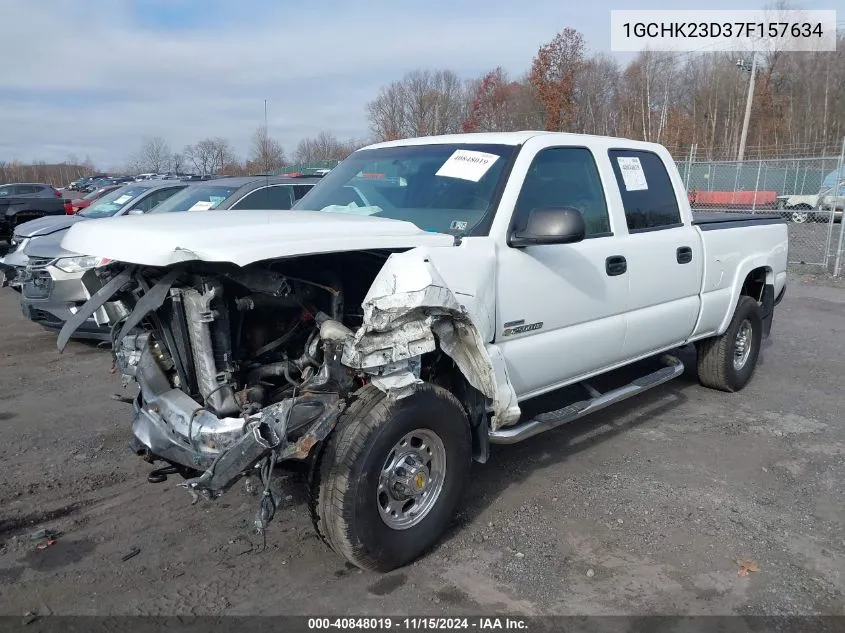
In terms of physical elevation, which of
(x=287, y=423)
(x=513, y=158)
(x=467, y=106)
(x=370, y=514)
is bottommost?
(x=370, y=514)

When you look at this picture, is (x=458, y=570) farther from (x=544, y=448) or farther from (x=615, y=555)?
(x=544, y=448)

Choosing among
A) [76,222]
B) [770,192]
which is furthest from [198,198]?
[770,192]

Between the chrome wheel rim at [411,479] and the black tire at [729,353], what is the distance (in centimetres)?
348

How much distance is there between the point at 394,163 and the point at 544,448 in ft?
7.18

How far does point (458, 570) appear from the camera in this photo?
3.31 meters

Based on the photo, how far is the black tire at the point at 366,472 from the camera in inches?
117

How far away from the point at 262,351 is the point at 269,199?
217 inches

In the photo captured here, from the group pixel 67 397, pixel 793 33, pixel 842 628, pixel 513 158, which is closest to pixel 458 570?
pixel 842 628

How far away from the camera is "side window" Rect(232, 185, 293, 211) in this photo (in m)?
8.26

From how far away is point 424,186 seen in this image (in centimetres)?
411

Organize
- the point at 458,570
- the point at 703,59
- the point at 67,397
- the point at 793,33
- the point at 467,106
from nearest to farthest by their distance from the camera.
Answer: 1. the point at 458,570
2. the point at 67,397
3. the point at 793,33
4. the point at 467,106
5. the point at 703,59

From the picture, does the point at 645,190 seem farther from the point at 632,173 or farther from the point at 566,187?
the point at 566,187

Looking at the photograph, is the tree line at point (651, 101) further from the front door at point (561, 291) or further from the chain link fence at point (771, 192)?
the front door at point (561, 291)

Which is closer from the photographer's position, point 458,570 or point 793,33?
point 458,570
